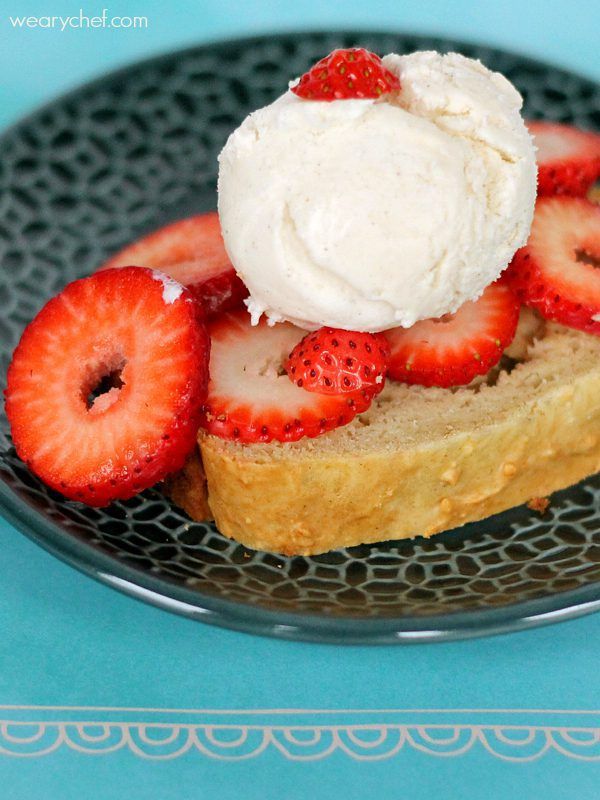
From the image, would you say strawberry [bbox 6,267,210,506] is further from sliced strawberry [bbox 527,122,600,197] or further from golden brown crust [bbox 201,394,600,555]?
sliced strawberry [bbox 527,122,600,197]

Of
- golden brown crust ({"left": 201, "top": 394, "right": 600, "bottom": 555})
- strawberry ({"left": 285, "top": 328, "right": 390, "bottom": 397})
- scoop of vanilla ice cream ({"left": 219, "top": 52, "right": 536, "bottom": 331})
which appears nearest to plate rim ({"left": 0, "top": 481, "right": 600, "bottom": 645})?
golden brown crust ({"left": 201, "top": 394, "right": 600, "bottom": 555})

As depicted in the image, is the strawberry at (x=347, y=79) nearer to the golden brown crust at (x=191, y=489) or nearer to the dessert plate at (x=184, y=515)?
the golden brown crust at (x=191, y=489)

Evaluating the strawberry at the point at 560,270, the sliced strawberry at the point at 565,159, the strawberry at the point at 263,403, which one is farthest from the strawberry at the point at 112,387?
the sliced strawberry at the point at 565,159

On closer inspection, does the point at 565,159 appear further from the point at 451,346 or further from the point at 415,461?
the point at 415,461

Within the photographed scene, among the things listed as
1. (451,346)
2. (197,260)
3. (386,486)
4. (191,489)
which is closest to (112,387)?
(191,489)

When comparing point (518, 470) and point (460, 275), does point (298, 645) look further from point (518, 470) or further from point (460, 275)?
point (460, 275)

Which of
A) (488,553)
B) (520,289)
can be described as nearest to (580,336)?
(520,289)
